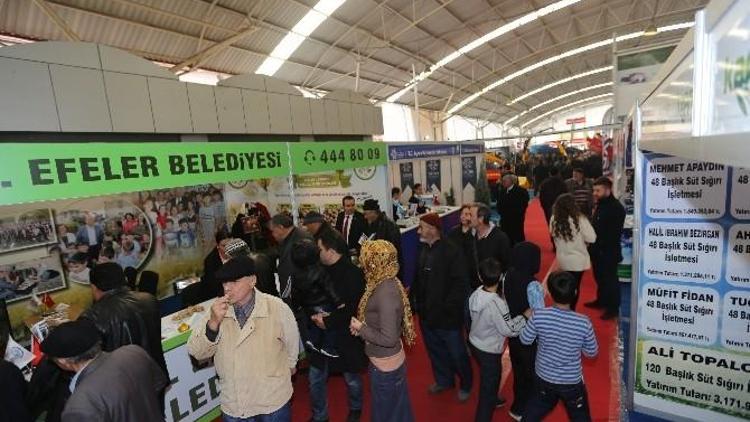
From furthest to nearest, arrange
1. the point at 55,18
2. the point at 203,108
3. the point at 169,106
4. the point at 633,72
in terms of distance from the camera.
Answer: the point at 633,72 < the point at 203,108 < the point at 55,18 < the point at 169,106

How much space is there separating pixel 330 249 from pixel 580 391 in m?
1.71

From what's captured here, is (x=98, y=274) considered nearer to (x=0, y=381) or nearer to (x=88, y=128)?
(x=0, y=381)

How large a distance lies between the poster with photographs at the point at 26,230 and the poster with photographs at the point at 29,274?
9cm

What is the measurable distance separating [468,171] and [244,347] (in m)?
9.44

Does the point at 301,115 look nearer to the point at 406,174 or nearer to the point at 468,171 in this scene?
the point at 406,174

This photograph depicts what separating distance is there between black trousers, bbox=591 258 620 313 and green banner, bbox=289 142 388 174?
3058 mm

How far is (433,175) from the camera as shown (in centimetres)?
1002

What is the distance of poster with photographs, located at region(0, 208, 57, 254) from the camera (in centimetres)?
424

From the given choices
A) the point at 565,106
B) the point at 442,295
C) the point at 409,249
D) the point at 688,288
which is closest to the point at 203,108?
the point at 409,249

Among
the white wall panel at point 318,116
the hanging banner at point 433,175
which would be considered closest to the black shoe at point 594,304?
the hanging banner at point 433,175

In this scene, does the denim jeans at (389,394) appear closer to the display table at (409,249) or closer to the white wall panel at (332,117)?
the display table at (409,249)

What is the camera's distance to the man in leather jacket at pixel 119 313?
7.70 ft

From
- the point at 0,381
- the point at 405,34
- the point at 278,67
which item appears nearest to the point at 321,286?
the point at 0,381

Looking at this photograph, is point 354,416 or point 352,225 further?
point 352,225
